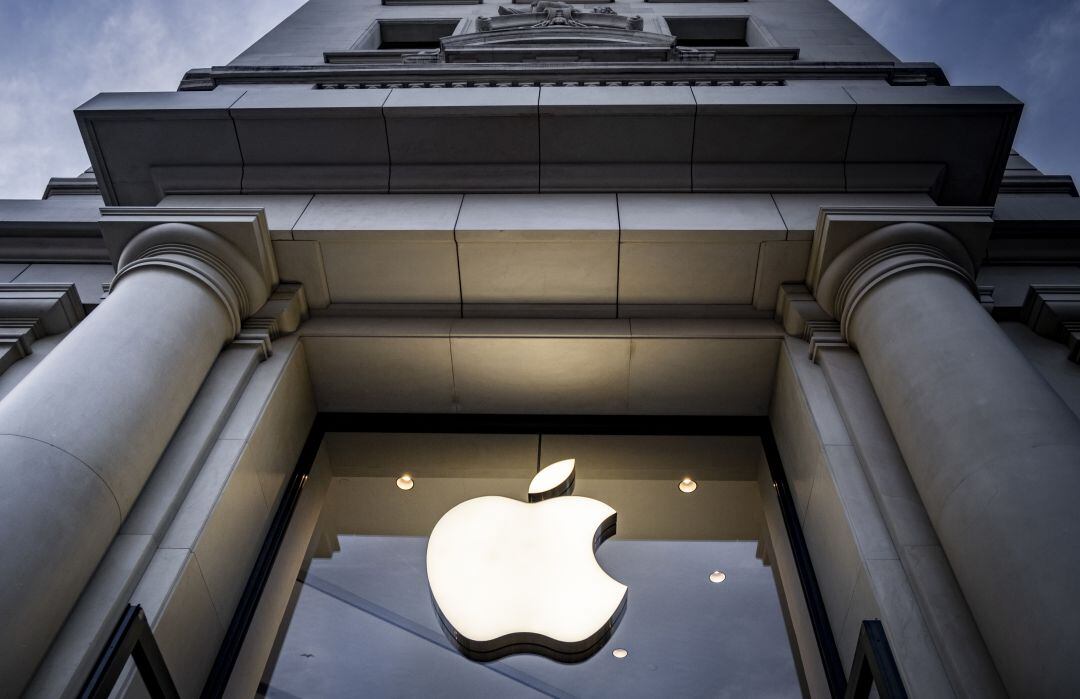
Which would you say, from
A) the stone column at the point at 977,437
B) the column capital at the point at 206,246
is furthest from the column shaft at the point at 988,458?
the column capital at the point at 206,246

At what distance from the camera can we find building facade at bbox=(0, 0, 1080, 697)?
5137 mm

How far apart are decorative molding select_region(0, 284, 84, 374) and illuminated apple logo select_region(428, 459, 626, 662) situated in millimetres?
4936

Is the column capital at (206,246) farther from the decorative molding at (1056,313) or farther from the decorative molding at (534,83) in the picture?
the decorative molding at (1056,313)

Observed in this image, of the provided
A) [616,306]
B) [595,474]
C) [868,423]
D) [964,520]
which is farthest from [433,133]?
[964,520]

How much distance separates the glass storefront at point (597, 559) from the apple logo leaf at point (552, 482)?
119 millimetres

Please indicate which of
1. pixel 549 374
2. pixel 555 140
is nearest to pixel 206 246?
pixel 549 374

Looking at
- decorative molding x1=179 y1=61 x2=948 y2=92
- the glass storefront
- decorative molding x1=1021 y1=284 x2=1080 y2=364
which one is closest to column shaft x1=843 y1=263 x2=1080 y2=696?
decorative molding x1=1021 y1=284 x2=1080 y2=364

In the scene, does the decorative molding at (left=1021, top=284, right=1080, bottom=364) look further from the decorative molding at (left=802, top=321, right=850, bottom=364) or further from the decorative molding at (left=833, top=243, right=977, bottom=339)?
the decorative molding at (left=802, top=321, right=850, bottom=364)

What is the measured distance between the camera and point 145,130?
8633mm

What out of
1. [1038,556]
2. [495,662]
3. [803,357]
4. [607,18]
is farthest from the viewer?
[607,18]

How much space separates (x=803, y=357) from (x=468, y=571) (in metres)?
3.98

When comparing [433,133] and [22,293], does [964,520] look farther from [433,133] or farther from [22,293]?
[22,293]

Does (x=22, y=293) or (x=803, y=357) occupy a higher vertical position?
(x=22, y=293)

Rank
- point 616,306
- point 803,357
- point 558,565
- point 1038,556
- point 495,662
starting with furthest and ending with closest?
1. point 616,306
2. point 803,357
3. point 558,565
4. point 495,662
5. point 1038,556
